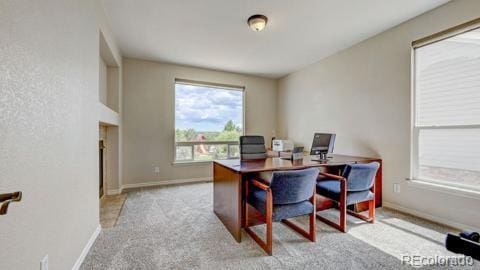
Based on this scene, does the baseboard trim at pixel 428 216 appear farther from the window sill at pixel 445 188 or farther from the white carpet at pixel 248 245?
the window sill at pixel 445 188

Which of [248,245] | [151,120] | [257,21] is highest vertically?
[257,21]

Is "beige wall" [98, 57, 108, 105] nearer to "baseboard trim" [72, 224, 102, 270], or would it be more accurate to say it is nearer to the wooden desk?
"baseboard trim" [72, 224, 102, 270]

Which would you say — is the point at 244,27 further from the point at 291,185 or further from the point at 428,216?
the point at 428,216

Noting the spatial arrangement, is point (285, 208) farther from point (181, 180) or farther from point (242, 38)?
point (181, 180)

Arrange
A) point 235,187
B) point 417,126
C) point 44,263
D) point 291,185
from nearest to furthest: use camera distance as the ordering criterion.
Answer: point 44,263 → point 291,185 → point 235,187 → point 417,126

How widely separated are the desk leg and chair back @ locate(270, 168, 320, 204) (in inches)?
16.1

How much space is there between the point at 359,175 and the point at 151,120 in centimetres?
392

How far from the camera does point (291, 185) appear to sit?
1916 mm

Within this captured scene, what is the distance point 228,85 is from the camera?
5105mm

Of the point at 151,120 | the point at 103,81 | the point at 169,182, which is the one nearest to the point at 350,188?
the point at 169,182

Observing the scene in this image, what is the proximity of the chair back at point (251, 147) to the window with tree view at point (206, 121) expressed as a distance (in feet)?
5.34

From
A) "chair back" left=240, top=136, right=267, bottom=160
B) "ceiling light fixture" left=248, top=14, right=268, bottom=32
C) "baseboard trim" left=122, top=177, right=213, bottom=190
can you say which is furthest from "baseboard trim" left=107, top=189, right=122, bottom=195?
"ceiling light fixture" left=248, top=14, right=268, bottom=32

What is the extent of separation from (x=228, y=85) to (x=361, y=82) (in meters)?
2.84

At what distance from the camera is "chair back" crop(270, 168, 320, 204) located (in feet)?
6.18
